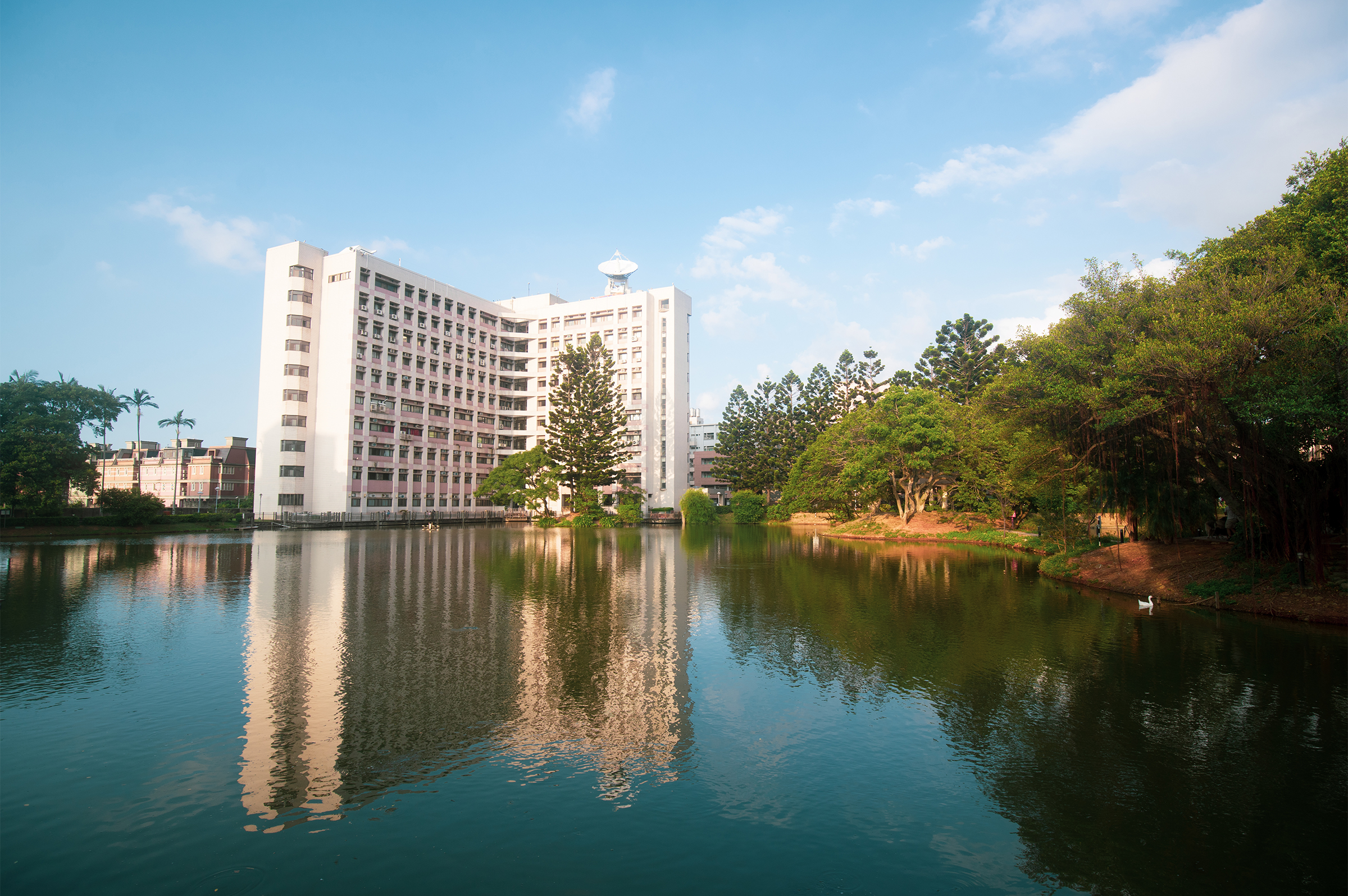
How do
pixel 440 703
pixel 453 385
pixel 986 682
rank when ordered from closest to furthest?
pixel 440 703 < pixel 986 682 < pixel 453 385

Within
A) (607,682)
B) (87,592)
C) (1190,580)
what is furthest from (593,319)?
(607,682)

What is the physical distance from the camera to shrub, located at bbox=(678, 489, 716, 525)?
228 feet

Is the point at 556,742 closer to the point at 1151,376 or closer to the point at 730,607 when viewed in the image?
the point at 730,607

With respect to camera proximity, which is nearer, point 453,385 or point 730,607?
point 730,607

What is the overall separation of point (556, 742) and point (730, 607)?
30.7 ft

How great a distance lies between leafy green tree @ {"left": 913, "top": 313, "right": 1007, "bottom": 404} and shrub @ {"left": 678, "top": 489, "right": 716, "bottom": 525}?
2286cm

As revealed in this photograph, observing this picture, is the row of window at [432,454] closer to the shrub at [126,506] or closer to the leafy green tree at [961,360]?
the shrub at [126,506]

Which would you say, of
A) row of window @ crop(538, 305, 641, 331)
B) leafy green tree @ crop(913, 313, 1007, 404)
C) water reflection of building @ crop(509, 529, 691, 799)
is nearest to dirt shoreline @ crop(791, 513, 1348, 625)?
water reflection of building @ crop(509, 529, 691, 799)

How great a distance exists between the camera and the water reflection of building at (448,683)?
22.8ft

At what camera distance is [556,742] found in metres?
7.57

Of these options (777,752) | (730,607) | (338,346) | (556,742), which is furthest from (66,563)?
(338,346)

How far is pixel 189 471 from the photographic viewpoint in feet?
292

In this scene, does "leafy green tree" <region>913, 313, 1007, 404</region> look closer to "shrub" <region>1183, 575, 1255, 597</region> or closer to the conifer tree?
the conifer tree

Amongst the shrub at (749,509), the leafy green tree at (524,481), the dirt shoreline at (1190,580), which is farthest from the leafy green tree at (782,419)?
the dirt shoreline at (1190,580)
